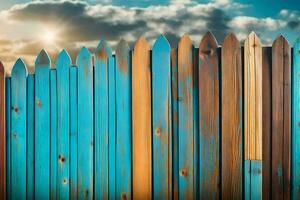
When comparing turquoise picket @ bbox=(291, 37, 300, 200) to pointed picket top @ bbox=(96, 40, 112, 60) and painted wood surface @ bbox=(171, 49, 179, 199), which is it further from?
pointed picket top @ bbox=(96, 40, 112, 60)

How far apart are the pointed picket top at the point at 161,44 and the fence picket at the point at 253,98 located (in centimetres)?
88

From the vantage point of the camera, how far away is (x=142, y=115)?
203 inches

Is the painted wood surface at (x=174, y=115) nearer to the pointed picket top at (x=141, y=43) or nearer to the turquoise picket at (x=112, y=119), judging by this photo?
the pointed picket top at (x=141, y=43)

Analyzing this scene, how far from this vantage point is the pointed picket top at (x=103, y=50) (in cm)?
532

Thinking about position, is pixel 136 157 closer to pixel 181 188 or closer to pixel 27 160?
pixel 181 188

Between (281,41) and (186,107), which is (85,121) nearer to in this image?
(186,107)

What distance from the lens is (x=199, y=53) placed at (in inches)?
197

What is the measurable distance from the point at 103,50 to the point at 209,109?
145 centimetres

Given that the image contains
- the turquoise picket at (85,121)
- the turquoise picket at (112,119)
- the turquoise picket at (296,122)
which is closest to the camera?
the turquoise picket at (296,122)

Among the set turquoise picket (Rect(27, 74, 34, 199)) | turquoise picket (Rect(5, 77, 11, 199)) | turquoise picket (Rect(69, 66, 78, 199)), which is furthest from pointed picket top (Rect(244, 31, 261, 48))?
turquoise picket (Rect(5, 77, 11, 199))

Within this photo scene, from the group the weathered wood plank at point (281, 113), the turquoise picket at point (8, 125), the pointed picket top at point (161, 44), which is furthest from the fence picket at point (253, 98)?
the turquoise picket at point (8, 125)

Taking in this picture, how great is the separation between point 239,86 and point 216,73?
0.96 feet

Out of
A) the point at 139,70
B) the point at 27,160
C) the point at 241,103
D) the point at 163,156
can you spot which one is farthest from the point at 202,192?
→ the point at 27,160

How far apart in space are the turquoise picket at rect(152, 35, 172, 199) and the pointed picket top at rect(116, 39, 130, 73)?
33cm
